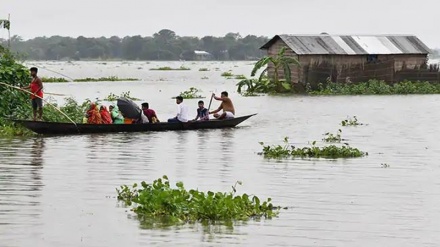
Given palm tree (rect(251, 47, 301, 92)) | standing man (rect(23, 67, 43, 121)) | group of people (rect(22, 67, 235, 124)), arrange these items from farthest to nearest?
palm tree (rect(251, 47, 301, 92)), group of people (rect(22, 67, 235, 124)), standing man (rect(23, 67, 43, 121))

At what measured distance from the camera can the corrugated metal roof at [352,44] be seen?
135 feet

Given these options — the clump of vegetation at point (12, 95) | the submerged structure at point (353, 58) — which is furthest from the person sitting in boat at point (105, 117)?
the submerged structure at point (353, 58)

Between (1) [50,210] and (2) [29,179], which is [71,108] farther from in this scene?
(1) [50,210]

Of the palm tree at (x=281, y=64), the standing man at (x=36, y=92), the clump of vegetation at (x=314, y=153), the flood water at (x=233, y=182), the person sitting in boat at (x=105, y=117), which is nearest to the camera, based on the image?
the flood water at (x=233, y=182)

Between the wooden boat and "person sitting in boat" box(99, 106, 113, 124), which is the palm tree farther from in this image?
"person sitting in boat" box(99, 106, 113, 124)

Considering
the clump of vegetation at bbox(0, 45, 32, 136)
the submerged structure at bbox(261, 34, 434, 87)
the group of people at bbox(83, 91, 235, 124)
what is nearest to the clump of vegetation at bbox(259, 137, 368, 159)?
the group of people at bbox(83, 91, 235, 124)

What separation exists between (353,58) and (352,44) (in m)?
1.08

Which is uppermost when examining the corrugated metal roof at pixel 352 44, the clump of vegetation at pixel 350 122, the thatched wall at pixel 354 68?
the corrugated metal roof at pixel 352 44

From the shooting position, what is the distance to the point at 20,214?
11461mm

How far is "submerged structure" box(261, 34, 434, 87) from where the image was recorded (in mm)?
40656

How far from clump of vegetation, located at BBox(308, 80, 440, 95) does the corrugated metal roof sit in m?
1.42

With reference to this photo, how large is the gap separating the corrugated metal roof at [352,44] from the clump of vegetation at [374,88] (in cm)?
142

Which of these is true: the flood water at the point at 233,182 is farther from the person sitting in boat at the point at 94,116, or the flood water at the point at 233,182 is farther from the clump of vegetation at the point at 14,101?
the clump of vegetation at the point at 14,101

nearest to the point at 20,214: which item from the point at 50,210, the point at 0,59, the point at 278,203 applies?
the point at 50,210
